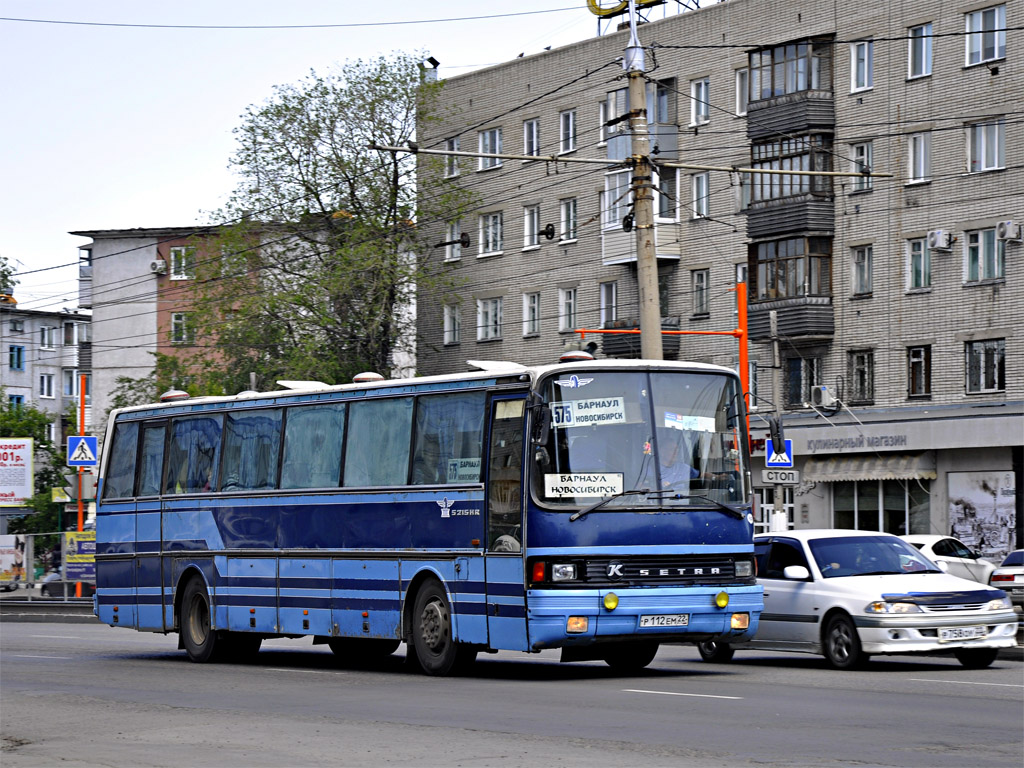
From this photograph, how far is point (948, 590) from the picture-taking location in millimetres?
17969

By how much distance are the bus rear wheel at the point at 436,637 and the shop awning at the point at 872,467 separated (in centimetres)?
3072

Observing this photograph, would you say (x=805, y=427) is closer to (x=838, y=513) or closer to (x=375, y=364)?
(x=838, y=513)

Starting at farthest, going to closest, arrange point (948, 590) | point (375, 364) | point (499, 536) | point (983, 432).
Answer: point (375, 364)
point (983, 432)
point (948, 590)
point (499, 536)

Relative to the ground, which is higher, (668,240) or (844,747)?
(668,240)

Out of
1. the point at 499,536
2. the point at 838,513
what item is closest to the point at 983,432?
the point at 838,513

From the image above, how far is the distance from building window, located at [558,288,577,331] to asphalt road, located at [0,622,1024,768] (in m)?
38.5

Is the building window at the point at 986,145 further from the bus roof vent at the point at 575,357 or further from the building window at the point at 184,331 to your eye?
the bus roof vent at the point at 575,357

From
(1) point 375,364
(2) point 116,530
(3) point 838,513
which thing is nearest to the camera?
(2) point 116,530

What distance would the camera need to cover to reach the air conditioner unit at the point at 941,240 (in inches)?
1796

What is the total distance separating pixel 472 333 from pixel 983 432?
23.1 meters

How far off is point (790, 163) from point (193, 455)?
1235 inches

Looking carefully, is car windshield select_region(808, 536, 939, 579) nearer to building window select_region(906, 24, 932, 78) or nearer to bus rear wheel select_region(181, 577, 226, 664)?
bus rear wheel select_region(181, 577, 226, 664)

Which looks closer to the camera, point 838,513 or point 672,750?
point 672,750

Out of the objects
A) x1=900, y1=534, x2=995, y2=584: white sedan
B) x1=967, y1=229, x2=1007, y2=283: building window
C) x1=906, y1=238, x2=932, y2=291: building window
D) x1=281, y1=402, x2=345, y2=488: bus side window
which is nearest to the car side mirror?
x1=281, y1=402, x2=345, y2=488: bus side window
